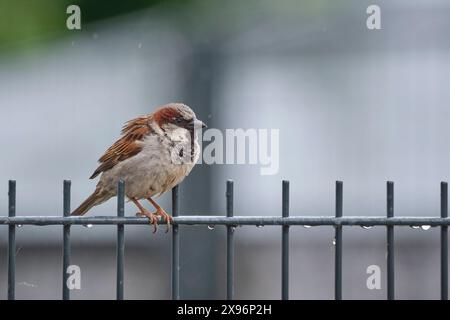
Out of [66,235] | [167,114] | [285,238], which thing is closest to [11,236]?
[66,235]

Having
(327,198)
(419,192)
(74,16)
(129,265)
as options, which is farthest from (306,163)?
(74,16)

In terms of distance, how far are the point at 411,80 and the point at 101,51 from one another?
2557mm

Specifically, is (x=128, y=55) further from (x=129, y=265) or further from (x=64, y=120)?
(x=129, y=265)

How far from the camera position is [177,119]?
437 centimetres

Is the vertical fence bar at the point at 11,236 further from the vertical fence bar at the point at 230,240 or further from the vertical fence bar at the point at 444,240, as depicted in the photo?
the vertical fence bar at the point at 444,240

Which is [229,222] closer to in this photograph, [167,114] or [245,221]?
[245,221]

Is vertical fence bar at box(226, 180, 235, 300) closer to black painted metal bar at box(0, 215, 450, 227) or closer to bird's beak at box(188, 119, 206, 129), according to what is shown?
black painted metal bar at box(0, 215, 450, 227)

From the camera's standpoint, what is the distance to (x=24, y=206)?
8.31 m

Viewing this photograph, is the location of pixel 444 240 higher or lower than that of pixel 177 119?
lower

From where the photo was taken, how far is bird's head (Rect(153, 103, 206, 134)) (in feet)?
14.3

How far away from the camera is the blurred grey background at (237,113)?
7.73 m

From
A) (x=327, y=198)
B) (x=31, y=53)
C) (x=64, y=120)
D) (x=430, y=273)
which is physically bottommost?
(x=430, y=273)

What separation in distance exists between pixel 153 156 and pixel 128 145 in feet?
0.66

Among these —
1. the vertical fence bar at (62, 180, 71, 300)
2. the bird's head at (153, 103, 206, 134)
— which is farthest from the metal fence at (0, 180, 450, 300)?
the bird's head at (153, 103, 206, 134)
